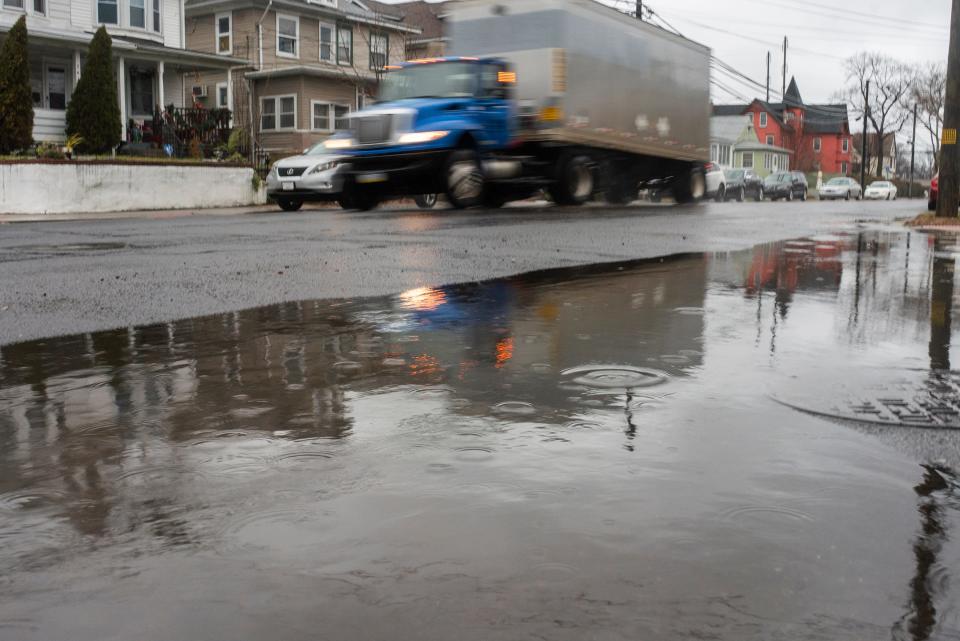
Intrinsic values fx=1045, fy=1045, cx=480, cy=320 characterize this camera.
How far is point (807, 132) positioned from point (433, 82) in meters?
108

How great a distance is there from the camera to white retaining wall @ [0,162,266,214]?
2442 cm

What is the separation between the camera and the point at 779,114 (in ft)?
382

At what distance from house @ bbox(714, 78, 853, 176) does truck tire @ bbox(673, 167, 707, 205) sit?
86.6m

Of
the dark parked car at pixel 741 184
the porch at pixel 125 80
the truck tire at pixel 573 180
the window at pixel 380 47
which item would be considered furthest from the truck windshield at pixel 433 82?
the dark parked car at pixel 741 184

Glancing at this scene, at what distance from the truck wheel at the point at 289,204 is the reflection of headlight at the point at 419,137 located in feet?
21.0

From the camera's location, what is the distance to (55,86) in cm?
3428

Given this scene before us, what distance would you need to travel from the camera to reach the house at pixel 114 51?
32.4 metres

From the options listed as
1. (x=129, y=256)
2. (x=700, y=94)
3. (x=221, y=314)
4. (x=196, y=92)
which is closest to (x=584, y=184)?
(x=700, y=94)

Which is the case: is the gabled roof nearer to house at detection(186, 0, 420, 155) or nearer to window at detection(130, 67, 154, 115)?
house at detection(186, 0, 420, 155)

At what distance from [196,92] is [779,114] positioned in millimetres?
84902

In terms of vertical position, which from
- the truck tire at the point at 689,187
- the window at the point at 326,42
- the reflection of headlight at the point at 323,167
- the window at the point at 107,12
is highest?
the window at the point at 326,42

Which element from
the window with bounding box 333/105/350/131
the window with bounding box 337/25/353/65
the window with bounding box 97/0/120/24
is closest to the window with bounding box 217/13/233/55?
the window with bounding box 337/25/353/65

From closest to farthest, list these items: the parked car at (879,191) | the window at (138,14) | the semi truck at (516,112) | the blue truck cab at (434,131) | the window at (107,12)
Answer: the blue truck cab at (434,131)
the semi truck at (516,112)
the window at (107,12)
the window at (138,14)
the parked car at (879,191)

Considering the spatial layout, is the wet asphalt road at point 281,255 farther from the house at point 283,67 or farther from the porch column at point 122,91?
the house at point 283,67
